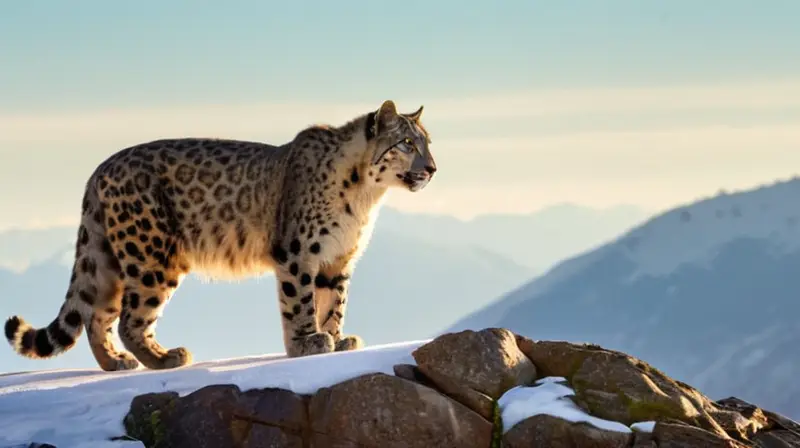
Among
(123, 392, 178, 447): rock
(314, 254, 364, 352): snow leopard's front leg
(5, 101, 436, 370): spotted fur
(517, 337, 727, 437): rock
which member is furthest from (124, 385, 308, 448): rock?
(517, 337, 727, 437): rock

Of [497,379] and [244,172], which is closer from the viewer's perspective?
[497,379]

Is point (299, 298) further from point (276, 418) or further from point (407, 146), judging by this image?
point (276, 418)

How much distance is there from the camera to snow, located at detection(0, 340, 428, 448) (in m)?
12.4

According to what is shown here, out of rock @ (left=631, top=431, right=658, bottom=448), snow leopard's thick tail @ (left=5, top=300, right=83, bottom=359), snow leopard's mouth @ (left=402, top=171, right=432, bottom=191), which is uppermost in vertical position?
snow leopard's mouth @ (left=402, top=171, right=432, bottom=191)

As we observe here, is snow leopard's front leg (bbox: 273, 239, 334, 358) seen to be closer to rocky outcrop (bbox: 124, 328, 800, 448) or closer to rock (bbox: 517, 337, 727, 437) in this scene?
rocky outcrop (bbox: 124, 328, 800, 448)

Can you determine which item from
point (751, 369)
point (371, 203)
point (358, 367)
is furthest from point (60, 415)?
point (751, 369)

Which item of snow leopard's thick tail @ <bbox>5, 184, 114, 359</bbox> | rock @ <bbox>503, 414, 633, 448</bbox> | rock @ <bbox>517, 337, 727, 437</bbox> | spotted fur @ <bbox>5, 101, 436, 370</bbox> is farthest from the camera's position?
snow leopard's thick tail @ <bbox>5, 184, 114, 359</bbox>

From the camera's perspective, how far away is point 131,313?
14.5m

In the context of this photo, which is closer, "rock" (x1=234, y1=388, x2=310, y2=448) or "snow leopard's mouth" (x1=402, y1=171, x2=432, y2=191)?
"rock" (x1=234, y1=388, x2=310, y2=448)

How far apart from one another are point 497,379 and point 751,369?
389ft

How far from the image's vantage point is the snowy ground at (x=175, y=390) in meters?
12.3

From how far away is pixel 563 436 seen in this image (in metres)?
11.9

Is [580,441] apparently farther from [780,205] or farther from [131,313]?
[780,205]

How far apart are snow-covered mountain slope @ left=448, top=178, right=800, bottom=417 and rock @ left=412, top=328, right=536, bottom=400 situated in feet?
415
